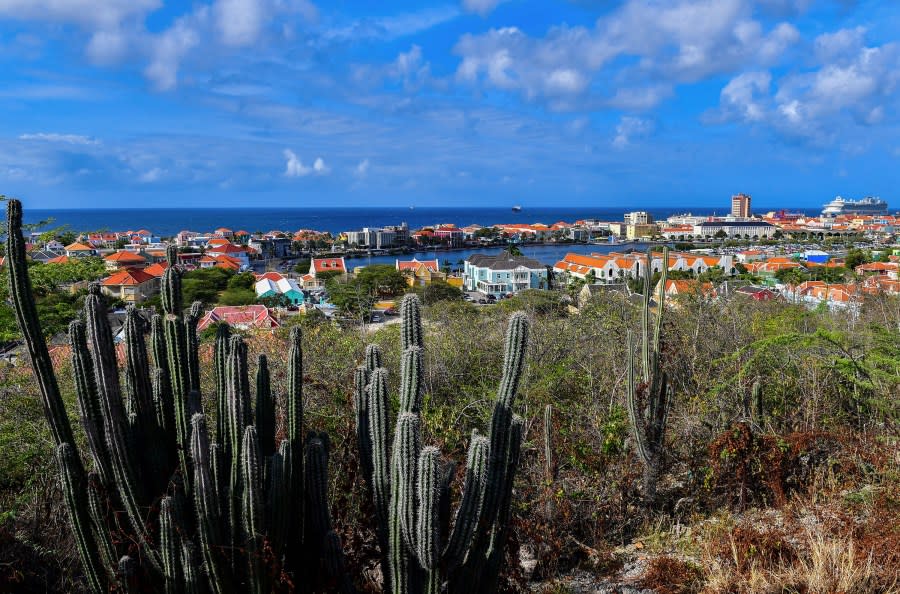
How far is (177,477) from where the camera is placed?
4.00 m

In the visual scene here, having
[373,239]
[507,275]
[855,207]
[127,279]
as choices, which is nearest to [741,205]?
[855,207]

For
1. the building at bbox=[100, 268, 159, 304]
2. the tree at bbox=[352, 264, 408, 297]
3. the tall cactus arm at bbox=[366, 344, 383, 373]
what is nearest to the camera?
the tall cactus arm at bbox=[366, 344, 383, 373]

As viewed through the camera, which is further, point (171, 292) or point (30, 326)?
point (171, 292)

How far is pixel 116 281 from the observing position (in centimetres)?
3247

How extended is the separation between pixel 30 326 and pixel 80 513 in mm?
1243

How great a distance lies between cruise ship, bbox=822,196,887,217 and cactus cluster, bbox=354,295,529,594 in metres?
181

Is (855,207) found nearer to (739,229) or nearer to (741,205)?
(741,205)

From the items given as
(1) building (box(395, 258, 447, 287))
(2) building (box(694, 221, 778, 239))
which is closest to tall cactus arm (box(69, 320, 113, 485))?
(1) building (box(395, 258, 447, 287))

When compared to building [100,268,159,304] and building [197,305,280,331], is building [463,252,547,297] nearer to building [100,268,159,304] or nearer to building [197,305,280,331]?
building [100,268,159,304]

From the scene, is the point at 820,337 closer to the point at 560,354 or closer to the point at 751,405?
the point at 751,405

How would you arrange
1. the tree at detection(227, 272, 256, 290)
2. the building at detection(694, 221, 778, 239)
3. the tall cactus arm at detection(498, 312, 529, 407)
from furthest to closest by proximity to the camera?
the building at detection(694, 221, 778, 239)
the tree at detection(227, 272, 256, 290)
the tall cactus arm at detection(498, 312, 529, 407)

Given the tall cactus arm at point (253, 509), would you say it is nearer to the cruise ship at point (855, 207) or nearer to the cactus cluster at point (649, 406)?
the cactus cluster at point (649, 406)

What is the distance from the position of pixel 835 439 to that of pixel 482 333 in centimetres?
595

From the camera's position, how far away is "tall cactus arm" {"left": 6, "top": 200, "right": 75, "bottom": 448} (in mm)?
3828
